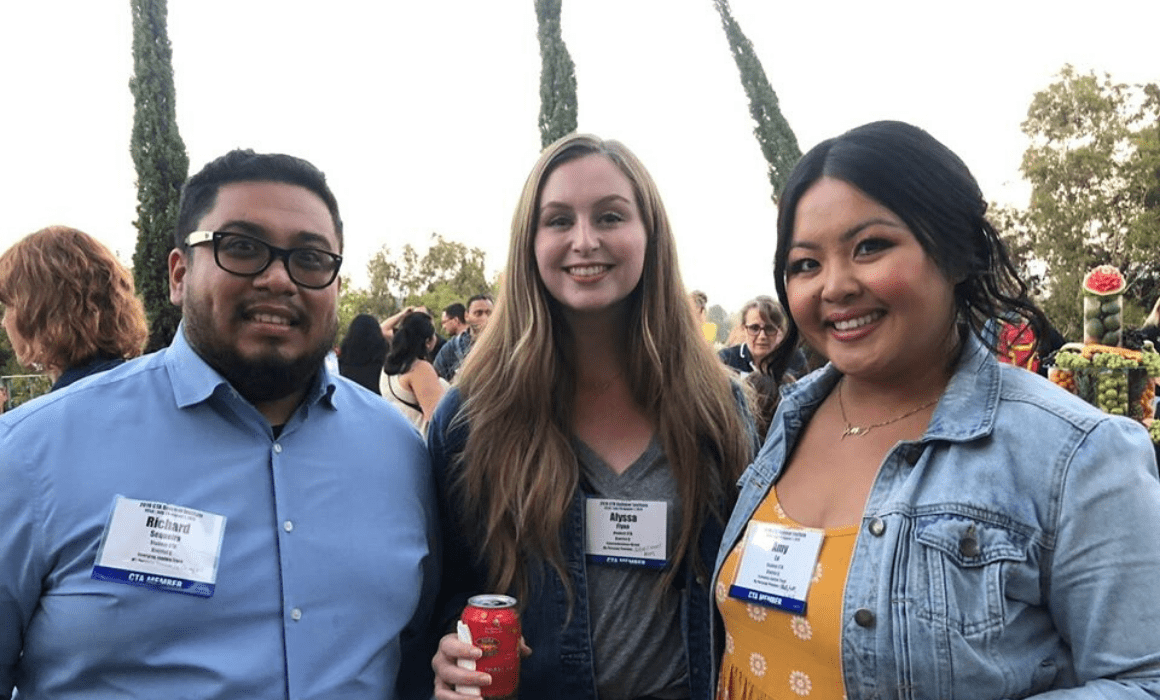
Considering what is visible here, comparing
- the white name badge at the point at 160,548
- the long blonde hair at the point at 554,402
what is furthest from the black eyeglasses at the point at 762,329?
the white name badge at the point at 160,548

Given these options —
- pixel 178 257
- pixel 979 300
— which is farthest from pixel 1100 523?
pixel 178 257

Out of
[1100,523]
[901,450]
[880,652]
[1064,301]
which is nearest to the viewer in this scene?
[1100,523]

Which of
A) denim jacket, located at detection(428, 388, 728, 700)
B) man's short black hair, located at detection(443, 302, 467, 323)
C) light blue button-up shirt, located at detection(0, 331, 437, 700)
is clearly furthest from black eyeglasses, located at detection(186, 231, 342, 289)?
man's short black hair, located at detection(443, 302, 467, 323)

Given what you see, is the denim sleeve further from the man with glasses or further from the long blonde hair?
the man with glasses

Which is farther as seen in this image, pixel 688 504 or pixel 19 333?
pixel 19 333

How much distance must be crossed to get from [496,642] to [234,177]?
4.01ft

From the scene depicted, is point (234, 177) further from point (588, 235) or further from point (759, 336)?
point (759, 336)

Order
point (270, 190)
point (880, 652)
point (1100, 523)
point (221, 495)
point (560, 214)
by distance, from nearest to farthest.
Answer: point (1100, 523)
point (880, 652)
point (221, 495)
point (270, 190)
point (560, 214)

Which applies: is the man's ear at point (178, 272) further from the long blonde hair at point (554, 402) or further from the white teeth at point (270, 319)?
the long blonde hair at point (554, 402)

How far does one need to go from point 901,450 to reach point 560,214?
114 cm

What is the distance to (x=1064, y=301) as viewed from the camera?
79.7 feet

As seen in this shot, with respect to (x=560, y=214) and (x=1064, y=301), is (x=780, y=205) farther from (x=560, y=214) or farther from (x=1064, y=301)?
(x=1064, y=301)

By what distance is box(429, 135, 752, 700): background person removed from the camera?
211 cm

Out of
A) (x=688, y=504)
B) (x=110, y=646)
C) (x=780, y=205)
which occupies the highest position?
(x=780, y=205)
